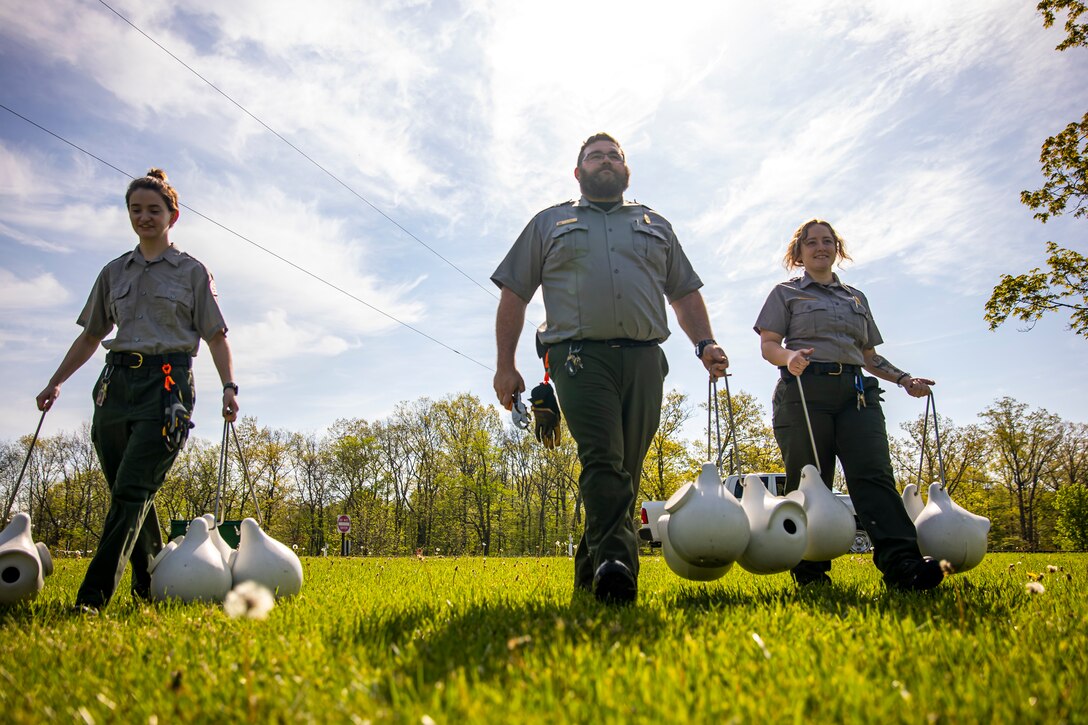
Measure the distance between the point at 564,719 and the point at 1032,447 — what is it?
185 feet

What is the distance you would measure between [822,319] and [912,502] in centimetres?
137

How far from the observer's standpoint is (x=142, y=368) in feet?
14.3

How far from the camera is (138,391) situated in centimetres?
431

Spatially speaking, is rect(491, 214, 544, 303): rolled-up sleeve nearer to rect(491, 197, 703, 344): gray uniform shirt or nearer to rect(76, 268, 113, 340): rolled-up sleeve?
rect(491, 197, 703, 344): gray uniform shirt

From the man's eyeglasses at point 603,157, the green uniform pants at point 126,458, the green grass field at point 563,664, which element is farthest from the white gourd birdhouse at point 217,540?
the man's eyeglasses at point 603,157

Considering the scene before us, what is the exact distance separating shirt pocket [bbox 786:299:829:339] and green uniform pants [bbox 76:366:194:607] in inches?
164

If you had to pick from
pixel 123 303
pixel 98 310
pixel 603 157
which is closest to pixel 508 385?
pixel 603 157

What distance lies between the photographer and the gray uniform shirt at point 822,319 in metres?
4.89

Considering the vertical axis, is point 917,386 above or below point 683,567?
above

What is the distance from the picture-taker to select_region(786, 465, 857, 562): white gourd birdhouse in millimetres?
3861

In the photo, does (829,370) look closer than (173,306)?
No

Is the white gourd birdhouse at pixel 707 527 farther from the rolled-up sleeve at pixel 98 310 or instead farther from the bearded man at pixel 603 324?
the rolled-up sleeve at pixel 98 310

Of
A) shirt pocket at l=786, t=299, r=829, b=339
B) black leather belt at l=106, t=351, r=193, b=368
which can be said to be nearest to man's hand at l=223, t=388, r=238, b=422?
black leather belt at l=106, t=351, r=193, b=368

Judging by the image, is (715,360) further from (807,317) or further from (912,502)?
(912,502)
